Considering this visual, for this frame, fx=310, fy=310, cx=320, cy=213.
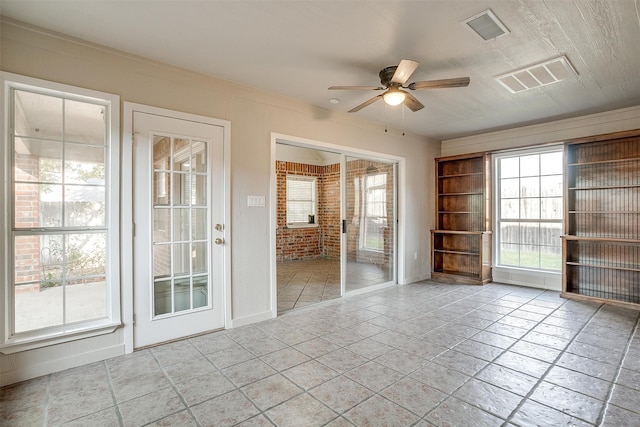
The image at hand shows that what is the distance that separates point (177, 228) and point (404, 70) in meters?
2.53

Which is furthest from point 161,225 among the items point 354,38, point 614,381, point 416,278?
point 416,278

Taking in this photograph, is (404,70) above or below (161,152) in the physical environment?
above

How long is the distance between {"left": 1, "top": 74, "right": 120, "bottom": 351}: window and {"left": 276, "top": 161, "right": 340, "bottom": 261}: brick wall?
16.3 feet

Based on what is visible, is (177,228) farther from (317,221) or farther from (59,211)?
(317,221)

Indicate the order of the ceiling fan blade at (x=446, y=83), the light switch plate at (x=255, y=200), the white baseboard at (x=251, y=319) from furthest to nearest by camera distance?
the light switch plate at (x=255, y=200) → the white baseboard at (x=251, y=319) → the ceiling fan blade at (x=446, y=83)

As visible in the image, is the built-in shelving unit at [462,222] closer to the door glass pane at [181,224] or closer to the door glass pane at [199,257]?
the door glass pane at [199,257]

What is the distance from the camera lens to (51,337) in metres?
2.38

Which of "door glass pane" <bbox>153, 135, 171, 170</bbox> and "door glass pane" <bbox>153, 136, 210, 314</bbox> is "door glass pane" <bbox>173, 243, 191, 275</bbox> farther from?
"door glass pane" <bbox>153, 135, 171, 170</bbox>

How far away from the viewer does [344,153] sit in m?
4.55

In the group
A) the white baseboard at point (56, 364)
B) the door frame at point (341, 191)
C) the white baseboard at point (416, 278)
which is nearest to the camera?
the white baseboard at point (56, 364)

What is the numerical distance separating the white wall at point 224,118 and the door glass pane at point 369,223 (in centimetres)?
32

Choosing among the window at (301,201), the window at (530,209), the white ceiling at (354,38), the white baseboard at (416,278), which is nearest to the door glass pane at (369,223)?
the white baseboard at (416,278)

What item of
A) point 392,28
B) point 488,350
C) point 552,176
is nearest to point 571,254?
point 552,176

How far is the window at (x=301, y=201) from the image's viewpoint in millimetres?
7910
